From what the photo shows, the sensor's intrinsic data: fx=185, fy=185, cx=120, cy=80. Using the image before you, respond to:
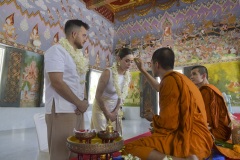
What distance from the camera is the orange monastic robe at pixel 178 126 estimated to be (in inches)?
69.4

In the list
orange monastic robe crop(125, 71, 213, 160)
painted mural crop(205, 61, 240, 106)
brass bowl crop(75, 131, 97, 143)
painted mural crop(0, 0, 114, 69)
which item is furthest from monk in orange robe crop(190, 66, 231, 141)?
painted mural crop(0, 0, 114, 69)

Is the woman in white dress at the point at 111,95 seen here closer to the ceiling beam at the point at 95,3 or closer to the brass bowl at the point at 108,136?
the brass bowl at the point at 108,136

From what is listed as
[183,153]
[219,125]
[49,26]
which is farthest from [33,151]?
[49,26]

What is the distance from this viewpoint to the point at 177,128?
185cm

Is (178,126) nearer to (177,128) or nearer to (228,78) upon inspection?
(177,128)

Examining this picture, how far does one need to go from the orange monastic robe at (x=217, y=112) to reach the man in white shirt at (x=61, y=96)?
186cm

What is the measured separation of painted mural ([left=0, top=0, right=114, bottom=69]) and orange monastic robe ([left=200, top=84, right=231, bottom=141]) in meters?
5.78

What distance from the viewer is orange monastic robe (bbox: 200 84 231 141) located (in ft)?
8.82

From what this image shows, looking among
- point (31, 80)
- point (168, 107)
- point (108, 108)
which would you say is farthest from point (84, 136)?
point (31, 80)

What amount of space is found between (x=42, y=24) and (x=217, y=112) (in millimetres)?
6585

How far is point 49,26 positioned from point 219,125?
673 cm

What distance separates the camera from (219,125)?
2.79 m

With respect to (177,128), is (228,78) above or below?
above

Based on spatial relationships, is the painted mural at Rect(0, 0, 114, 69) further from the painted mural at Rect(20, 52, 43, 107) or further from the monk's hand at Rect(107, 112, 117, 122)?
the monk's hand at Rect(107, 112, 117, 122)
